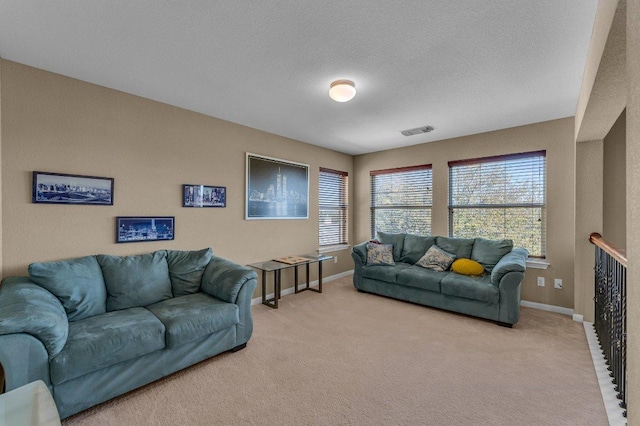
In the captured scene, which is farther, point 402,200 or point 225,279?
point 402,200

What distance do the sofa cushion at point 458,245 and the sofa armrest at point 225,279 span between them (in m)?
2.95

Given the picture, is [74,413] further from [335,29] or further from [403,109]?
[403,109]

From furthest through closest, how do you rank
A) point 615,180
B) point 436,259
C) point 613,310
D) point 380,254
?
point 380,254 → point 436,259 → point 615,180 → point 613,310

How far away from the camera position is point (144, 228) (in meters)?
3.14

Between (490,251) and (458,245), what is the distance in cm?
44

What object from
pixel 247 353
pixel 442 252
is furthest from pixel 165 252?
pixel 442 252

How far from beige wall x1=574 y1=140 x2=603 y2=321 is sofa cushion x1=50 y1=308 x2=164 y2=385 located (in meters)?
4.34

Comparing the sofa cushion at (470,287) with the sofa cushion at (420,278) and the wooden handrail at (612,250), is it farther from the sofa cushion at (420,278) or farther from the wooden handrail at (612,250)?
the wooden handrail at (612,250)

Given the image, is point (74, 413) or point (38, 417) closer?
point (38, 417)

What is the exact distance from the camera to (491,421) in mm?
1837

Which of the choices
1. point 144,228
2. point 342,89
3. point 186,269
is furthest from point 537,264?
point 144,228

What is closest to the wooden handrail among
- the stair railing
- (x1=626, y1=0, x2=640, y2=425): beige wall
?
the stair railing

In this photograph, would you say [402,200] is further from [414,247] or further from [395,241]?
[414,247]

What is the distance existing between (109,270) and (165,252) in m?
0.55
